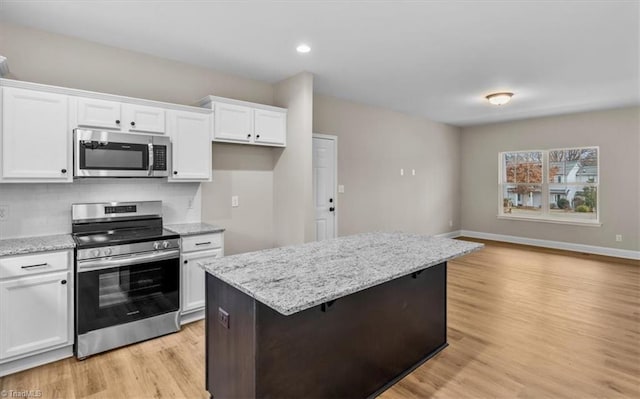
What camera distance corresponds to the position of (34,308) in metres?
2.40

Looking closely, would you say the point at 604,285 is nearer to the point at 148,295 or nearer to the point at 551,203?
the point at 551,203

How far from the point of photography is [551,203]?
677 centimetres

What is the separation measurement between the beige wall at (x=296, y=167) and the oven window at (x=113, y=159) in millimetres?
1621

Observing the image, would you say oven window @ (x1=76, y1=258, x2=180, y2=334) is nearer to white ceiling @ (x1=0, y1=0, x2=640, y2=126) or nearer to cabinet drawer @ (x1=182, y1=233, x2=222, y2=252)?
cabinet drawer @ (x1=182, y1=233, x2=222, y2=252)

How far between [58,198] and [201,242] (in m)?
1.23

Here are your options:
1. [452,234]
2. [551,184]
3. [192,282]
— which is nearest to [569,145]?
[551,184]

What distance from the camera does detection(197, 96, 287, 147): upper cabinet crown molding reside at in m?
3.54

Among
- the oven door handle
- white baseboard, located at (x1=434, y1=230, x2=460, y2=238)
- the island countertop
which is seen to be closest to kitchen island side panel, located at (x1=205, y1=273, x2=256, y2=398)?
the island countertop

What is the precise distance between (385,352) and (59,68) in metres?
3.49

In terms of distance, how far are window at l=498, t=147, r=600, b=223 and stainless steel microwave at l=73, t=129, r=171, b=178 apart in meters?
6.85

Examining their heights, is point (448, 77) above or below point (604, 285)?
above

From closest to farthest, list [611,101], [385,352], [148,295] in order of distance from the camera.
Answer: [385,352]
[148,295]
[611,101]

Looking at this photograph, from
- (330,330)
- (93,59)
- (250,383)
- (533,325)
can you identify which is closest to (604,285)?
(533,325)

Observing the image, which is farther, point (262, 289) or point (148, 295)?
point (148, 295)
